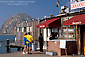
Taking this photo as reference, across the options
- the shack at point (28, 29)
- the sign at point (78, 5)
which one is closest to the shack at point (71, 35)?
the sign at point (78, 5)

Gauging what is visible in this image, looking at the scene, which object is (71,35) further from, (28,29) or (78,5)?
(28,29)

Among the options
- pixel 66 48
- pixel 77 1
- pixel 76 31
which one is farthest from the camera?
pixel 77 1

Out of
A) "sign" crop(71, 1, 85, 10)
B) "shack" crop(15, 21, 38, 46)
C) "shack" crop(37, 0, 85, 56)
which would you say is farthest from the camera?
"shack" crop(15, 21, 38, 46)

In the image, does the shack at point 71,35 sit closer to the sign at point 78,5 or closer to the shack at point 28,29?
the sign at point 78,5

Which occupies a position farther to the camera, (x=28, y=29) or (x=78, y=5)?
(x=28, y=29)

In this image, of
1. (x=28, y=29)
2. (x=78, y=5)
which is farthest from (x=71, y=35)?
(x=28, y=29)

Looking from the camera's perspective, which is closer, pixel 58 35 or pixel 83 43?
pixel 83 43

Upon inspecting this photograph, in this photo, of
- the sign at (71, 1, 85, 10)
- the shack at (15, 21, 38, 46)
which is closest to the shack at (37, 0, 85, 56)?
the sign at (71, 1, 85, 10)

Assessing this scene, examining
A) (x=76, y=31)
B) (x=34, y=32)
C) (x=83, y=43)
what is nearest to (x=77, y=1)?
(x=76, y=31)

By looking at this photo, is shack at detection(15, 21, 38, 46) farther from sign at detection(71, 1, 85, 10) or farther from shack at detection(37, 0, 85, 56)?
sign at detection(71, 1, 85, 10)

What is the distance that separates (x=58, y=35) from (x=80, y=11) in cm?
432

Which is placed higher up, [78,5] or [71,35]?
[78,5]

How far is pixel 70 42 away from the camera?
12.8 m

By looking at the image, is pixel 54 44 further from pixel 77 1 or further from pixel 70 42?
pixel 77 1
